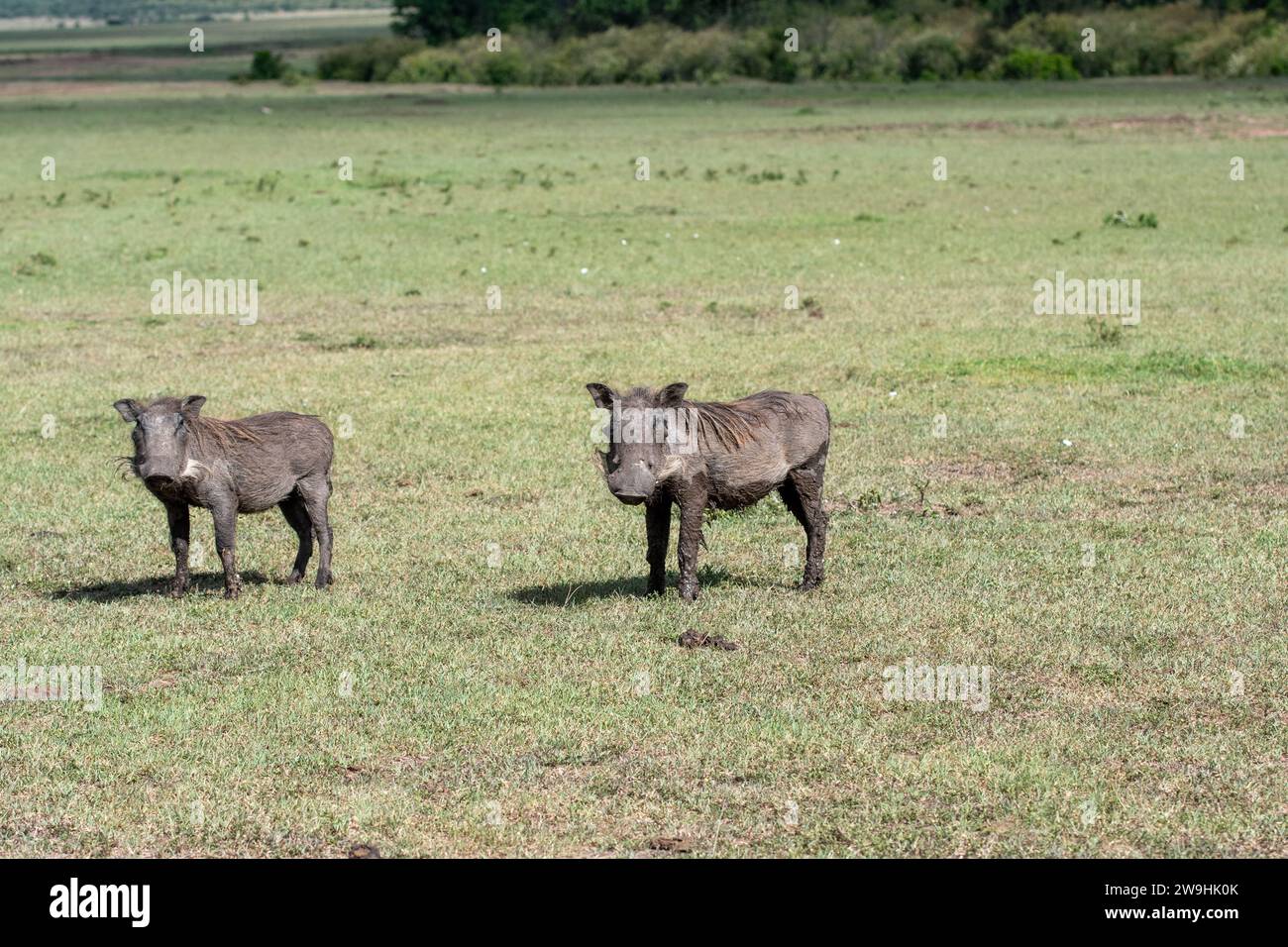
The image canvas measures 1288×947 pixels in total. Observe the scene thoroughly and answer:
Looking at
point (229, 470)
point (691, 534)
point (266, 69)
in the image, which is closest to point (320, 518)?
point (229, 470)

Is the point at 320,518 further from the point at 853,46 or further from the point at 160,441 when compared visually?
the point at 853,46

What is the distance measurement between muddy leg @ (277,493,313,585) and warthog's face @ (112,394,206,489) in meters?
1.04

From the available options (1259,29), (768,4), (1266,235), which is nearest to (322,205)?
(1266,235)

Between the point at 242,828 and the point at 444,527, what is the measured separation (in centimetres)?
504

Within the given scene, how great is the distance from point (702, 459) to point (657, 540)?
555 mm

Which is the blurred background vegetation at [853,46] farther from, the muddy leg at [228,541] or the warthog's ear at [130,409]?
the warthog's ear at [130,409]

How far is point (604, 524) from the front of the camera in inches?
477

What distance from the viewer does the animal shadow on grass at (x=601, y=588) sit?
10195mm

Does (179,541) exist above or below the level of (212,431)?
below

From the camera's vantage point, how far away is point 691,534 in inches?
385

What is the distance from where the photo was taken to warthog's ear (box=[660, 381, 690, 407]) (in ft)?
30.5

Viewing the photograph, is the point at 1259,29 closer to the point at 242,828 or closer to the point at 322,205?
the point at 322,205

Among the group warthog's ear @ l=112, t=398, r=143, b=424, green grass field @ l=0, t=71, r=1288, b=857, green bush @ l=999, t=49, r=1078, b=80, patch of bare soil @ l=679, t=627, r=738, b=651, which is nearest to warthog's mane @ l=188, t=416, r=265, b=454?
warthog's ear @ l=112, t=398, r=143, b=424

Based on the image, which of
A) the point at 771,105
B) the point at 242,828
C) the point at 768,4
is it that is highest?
the point at 768,4
